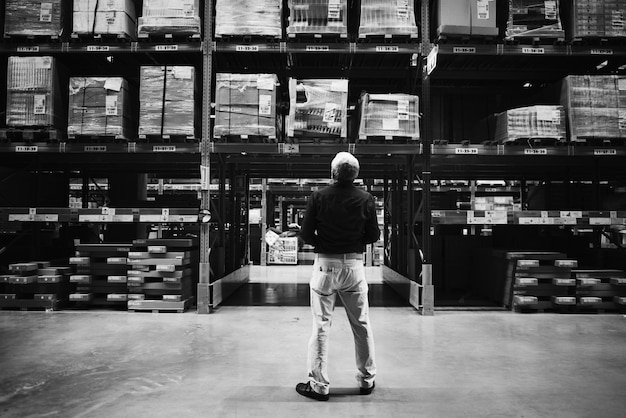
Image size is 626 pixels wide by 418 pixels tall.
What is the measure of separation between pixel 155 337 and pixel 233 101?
381cm

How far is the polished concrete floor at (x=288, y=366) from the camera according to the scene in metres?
3.40

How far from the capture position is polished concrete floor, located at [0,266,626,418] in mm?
3402

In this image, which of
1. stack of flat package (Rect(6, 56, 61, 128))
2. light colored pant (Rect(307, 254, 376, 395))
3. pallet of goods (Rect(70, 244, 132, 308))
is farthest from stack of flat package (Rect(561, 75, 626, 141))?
stack of flat package (Rect(6, 56, 61, 128))

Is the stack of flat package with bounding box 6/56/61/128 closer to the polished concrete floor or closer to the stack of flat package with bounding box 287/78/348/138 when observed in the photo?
the polished concrete floor

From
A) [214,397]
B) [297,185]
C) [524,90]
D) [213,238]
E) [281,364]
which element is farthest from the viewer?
[297,185]

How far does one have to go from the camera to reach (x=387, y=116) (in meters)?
7.00

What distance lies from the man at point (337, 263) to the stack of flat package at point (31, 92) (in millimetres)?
5813

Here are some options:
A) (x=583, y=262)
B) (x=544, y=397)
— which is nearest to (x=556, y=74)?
(x=583, y=262)

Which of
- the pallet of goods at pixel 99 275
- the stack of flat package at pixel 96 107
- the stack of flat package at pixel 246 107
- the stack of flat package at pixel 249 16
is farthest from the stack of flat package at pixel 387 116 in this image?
the pallet of goods at pixel 99 275

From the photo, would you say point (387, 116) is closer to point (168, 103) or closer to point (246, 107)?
point (246, 107)

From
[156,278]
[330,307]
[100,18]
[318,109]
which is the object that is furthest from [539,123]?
[100,18]

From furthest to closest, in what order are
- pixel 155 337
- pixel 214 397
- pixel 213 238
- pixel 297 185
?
pixel 297 185, pixel 213 238, pixel 155 337, pixel 214 397

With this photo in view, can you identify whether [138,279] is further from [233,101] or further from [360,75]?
[360,75]

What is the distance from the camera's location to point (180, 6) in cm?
694
